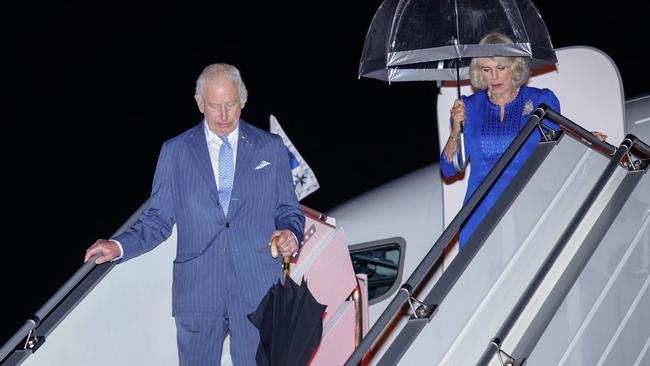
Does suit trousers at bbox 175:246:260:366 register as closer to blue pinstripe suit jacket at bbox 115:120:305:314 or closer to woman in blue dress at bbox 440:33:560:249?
blue pinstripe suit jacket at bbox 115:120:305:314

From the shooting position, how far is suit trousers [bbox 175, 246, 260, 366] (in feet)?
13.3

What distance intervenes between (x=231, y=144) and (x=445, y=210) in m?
1.90

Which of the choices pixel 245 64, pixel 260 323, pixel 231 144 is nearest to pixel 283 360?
pixel 260 323

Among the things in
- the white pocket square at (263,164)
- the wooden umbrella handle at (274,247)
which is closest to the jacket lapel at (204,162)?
the white pocket square at (263,164)

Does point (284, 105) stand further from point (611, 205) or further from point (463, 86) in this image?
point (611, 205)

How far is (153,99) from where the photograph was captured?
34.1 ft

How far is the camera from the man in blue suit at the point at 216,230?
13.3 feet

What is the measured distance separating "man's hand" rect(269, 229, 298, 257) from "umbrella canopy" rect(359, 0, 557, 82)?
1157 mm

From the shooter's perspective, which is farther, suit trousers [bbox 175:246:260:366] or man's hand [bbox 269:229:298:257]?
suit trousers [bbox 175:246:260:366]

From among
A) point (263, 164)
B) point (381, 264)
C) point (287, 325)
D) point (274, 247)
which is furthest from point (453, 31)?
point (381, 264)

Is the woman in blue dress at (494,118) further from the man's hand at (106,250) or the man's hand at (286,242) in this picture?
the man's hand at (106,250)

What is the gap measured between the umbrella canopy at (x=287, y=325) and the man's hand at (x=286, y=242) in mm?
148

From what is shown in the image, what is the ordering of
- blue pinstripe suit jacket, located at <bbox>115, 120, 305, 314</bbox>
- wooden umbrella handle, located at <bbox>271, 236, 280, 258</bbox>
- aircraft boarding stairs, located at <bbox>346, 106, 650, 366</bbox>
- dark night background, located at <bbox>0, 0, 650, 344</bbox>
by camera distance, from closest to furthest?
1. aircraft boarding stairs, located at <bbox>346, 106, 650, 366</bbox>
2. wooden umbrella handle, located at <bbox>271, 236, 280, 258</bbox>
3. blue pinstripe suit jacket, located at <bbox>115, 120, 305, 314</bbox>
4. dark night background, located at <bbox>0, 0, 650, 344</bbox>

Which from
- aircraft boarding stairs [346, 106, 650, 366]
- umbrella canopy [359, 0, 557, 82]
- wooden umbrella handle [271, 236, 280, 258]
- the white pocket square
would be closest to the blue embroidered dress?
umbrella canopy [359, 0, 557, 82]
